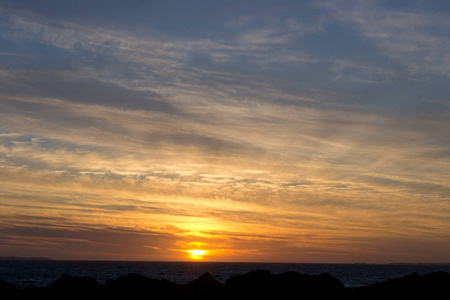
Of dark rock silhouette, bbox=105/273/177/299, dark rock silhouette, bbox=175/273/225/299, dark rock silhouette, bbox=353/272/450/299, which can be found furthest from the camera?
dark rock silhouette, bbox=175/273/225/299

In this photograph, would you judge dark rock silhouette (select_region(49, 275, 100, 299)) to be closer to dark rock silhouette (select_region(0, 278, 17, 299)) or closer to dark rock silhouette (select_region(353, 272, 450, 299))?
dark rock silhouette (select_region(0, 278, 17, 299))

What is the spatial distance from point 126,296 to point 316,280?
13.9 metres

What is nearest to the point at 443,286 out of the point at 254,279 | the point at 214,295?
the point at 254,279

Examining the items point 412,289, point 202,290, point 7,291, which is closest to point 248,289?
point 202,290

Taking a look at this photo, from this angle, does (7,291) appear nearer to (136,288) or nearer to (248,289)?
(136,288)

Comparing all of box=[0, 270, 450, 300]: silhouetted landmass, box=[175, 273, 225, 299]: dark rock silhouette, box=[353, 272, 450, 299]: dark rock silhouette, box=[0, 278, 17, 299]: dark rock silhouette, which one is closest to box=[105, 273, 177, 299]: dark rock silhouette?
box=[0, 270, 450, 300]: silhouetted landmass

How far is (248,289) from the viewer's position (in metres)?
34.2

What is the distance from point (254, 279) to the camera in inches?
1385

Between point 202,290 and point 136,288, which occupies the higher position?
point 136,288

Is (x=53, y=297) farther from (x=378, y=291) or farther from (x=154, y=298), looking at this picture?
(x=378, y=291)

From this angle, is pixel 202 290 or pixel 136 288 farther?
pixel 202 290

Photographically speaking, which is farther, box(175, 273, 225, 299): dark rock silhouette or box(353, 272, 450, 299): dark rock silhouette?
box(175, 273, 225, 299): dark rock silhouette

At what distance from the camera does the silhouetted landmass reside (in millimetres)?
33281

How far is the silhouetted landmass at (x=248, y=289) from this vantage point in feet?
109
